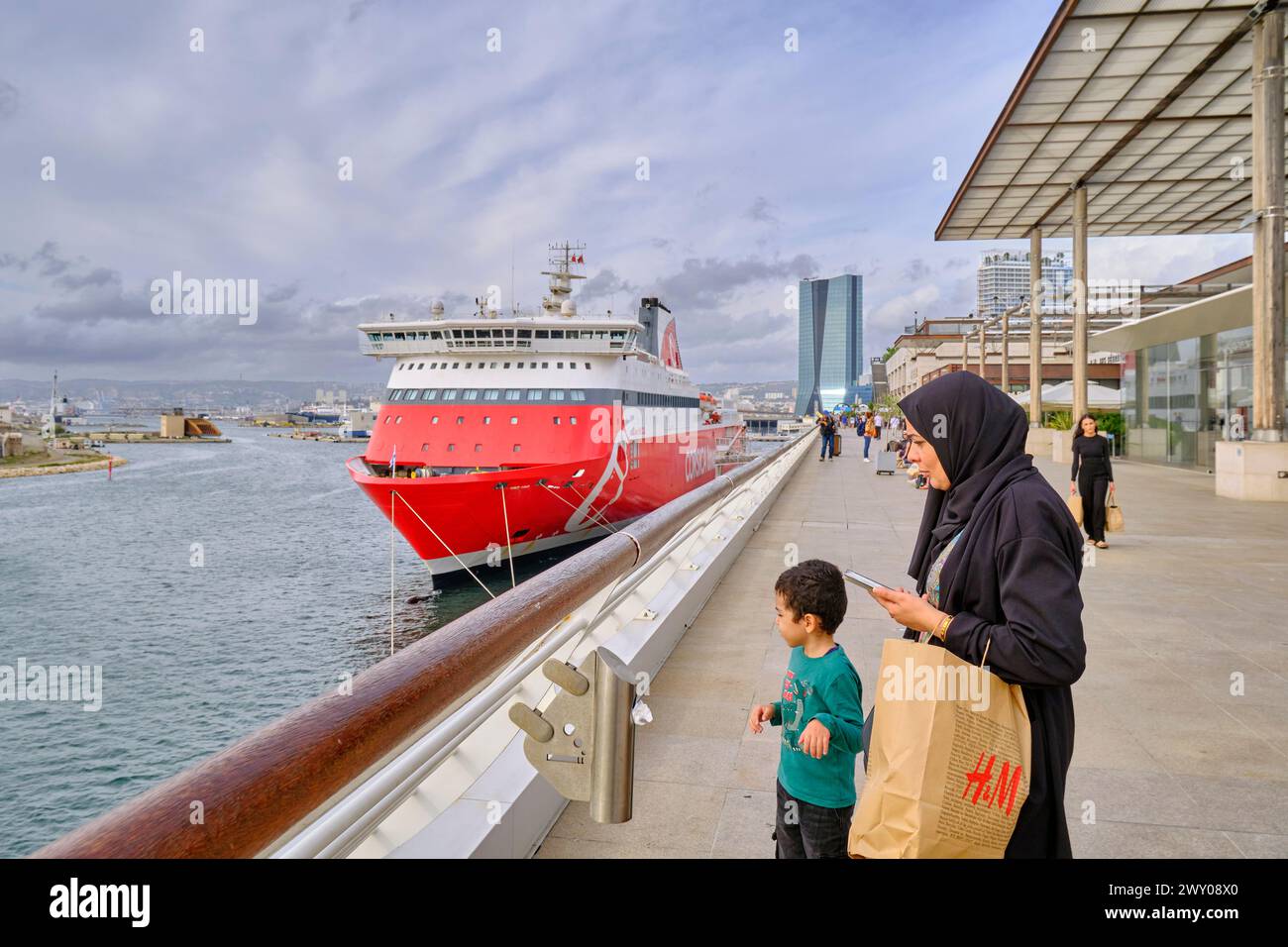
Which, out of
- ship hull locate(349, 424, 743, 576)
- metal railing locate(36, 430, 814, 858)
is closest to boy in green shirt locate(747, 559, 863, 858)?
metal railing locate(36, 430, 814, 858)

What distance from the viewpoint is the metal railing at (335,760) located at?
1195 mm

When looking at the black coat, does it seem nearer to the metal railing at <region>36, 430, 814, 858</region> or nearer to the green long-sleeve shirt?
the green long-sleeve shirt

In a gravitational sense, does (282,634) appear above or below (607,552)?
below

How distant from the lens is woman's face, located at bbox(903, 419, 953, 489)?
2.00 metres

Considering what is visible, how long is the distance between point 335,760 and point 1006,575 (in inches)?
53.5

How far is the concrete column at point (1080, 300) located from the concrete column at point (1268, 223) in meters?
9.75

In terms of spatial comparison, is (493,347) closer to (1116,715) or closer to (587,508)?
(587,508)

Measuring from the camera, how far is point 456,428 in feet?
71.2

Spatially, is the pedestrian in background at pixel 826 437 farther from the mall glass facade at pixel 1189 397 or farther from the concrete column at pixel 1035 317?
the mall glass facade at pixel 1189 397

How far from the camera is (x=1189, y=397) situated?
24.0 meters

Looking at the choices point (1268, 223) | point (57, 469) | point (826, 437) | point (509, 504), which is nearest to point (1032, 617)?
point (509, 504)
